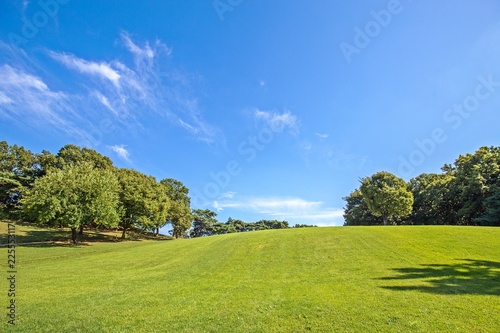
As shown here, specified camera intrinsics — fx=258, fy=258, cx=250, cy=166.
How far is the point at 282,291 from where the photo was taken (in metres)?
11.7

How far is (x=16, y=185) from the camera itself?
62844mm

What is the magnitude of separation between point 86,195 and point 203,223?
6294cm

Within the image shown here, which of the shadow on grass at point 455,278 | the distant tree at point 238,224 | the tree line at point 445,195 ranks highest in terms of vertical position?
the tree line at point 445,195

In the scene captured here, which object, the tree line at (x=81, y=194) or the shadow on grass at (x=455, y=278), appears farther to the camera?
the tree line at (x=81, y=194)

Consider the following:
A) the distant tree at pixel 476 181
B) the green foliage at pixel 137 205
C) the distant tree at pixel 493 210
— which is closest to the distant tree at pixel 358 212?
the distant tree at pixel 476 181

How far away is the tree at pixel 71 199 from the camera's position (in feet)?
112

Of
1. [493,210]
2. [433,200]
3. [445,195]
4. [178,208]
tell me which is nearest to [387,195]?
[433,200]

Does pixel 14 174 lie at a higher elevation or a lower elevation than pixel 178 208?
higher

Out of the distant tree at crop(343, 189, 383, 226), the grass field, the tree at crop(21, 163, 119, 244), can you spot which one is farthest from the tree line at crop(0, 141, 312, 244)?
the distant tree at crop(343, 189, 383, 226)

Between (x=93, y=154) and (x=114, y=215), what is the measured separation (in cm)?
3742

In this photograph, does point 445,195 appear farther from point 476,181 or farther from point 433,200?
point 476,181

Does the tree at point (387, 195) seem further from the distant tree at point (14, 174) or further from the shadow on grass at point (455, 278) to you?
the distant tree at point (14, 174)

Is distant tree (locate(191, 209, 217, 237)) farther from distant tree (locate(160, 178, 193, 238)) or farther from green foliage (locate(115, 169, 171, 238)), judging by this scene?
green foliage (locate(115, 169, 171, 238))

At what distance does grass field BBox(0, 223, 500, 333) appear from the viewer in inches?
330
